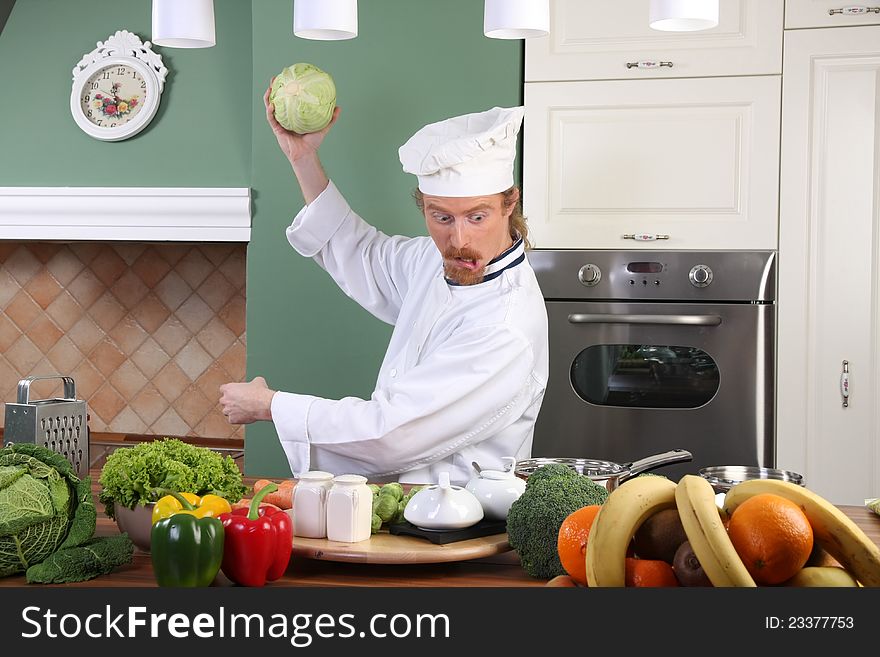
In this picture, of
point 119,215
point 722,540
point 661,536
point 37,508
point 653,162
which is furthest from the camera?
point 119,215

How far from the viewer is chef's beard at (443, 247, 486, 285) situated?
212cm

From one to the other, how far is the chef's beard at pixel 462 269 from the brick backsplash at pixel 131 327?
1301mm

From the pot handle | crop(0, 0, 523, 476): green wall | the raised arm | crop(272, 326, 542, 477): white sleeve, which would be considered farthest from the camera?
crop(0, 0, 523, 476): green wall

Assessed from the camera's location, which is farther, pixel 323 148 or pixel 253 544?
pixel 323 148

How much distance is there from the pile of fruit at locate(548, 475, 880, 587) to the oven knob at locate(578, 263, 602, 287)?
61.0 inches

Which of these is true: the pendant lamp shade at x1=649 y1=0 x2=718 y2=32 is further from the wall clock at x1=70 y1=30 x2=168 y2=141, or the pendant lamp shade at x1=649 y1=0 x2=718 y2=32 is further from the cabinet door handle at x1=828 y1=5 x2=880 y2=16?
the wall clock at x1=70 y1=30 x2=168 y2=141

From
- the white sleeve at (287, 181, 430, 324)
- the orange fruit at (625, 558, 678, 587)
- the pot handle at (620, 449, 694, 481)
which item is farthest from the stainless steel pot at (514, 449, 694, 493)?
the white sleeve at (287, 181, 430, 324)

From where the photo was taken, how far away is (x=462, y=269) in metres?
2.13

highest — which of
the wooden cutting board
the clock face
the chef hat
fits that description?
the clock face

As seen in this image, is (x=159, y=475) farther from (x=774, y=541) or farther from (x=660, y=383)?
(x=660, y=383)

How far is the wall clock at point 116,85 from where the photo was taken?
9.55 ft

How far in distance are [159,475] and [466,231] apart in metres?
1.02

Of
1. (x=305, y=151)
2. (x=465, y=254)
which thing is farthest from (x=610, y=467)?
(x=305, y=151)

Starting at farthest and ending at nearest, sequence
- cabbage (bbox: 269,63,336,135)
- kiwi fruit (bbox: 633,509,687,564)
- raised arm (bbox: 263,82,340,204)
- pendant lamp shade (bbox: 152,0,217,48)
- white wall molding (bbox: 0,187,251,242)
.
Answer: white wall molding (bbox: 0,187,251,242), raised arm (bbox: 263,82,340,204), cabbage (bbox: 269,63,336,135), pendant lamp shade (bbox: 152,0,217,48), kiwi fruit (bbox: 633,509,687,564)
